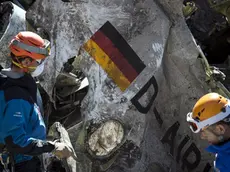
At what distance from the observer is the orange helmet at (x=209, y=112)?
3.21 meters

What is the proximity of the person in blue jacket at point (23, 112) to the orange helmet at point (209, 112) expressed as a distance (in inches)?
36.9

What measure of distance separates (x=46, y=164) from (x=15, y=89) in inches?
40.5

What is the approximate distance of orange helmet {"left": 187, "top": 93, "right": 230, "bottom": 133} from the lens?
321 centimetres

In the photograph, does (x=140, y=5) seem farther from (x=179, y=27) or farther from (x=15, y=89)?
(x=15, y=89)

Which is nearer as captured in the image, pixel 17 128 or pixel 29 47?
pixel 17 128

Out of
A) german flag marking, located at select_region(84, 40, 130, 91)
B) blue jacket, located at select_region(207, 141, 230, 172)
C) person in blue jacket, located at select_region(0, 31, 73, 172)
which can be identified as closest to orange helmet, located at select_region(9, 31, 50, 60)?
person in blue jacket, located at select_region(0, 31, 73, 172)

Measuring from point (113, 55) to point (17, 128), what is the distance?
4.34ft

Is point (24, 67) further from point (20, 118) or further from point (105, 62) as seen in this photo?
point (105, 62)

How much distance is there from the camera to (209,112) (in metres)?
3.23

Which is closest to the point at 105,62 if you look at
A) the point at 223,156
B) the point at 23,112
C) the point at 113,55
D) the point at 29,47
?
the point at 113,55

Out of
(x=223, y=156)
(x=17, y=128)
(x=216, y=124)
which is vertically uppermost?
(x=17, y=128)

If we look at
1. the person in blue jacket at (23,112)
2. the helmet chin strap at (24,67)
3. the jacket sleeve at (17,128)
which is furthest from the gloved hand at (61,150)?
the helmet chin strap at (24,67)

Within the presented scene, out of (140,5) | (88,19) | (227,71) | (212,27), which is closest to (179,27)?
(140,5)

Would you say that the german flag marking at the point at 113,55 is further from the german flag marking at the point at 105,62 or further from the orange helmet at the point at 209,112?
the orange helmet at the point at 209,112
